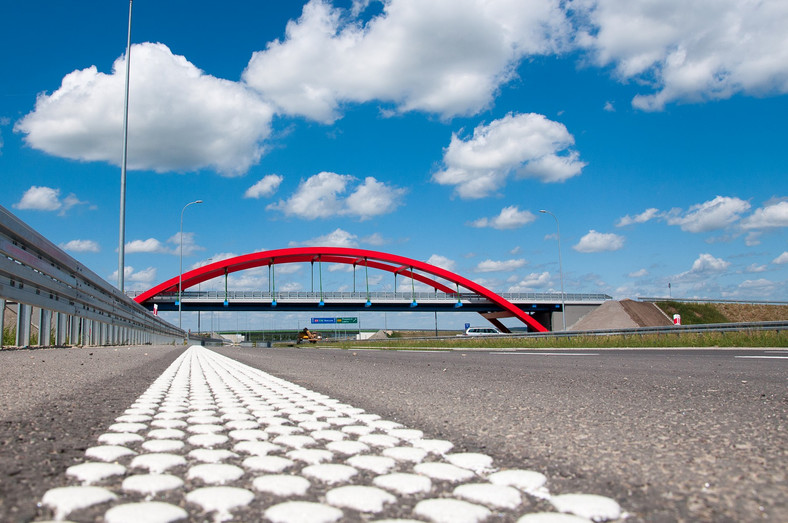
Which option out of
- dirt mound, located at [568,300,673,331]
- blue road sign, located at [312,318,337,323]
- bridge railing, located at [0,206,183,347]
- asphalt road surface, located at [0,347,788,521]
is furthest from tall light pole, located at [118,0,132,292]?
blue road sign, located at [312,318,337,323]

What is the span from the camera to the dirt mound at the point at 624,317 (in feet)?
190

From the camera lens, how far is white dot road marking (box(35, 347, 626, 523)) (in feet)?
4.14

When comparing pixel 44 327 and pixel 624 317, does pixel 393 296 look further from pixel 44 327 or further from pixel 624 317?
pixel 44 327

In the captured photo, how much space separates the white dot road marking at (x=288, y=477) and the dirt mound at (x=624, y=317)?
58.2 m

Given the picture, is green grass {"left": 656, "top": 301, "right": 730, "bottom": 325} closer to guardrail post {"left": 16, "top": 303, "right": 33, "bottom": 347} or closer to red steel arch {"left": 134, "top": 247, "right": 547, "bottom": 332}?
red steel arch {"left": 134, "top": 247, "right": 547, "bottom": 332}

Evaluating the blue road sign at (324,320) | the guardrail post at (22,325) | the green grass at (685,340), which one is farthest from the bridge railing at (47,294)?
the blue road sign at (324,320)

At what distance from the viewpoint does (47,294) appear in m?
7.71

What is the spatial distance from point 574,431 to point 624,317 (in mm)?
61152

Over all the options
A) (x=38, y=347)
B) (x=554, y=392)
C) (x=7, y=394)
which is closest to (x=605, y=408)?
Answer: (x=554, y=392)

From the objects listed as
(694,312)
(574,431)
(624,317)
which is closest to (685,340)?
(574,431)

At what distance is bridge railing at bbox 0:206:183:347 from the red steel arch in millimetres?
59831

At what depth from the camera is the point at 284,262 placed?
77250mm

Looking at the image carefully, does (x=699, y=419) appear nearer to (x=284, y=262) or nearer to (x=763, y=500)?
(x=763, y=500)

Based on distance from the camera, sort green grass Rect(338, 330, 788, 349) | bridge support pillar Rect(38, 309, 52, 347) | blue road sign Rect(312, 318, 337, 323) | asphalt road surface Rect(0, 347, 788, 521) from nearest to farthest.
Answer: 1. asphalt road surface Rect(0, 347, 788, 521)
2. bridge support pillar Rect(38, 309, 52, 347)
3. green grass Rect(338, 330, 788, 349)
4. blue road sign Rect(312, 318, 337, 323)
